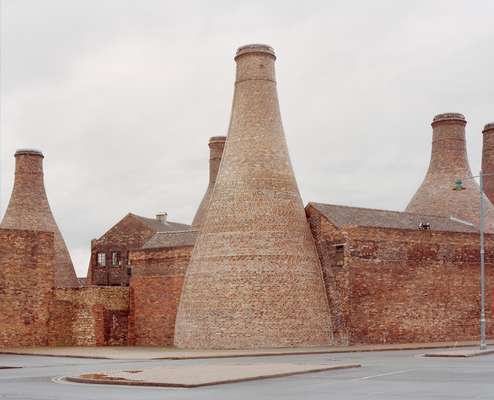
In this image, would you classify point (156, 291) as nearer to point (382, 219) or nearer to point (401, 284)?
point (382, 219)

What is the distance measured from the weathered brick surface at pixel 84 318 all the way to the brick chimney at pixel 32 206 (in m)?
9.38

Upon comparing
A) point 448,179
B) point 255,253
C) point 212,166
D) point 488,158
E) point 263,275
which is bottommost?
point 263,275

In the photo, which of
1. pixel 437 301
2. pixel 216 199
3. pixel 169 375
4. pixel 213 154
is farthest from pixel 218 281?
pixel 213 154

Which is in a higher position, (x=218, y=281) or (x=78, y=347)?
(x=218, y=281)

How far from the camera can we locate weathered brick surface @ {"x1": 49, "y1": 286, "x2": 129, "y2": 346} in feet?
129

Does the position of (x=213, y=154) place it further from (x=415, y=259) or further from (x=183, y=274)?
(x=415, y=259)

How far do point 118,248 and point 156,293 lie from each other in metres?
19.5

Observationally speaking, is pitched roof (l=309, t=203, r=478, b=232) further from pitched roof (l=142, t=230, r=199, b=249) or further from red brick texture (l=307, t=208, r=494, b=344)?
pitched roof (l=142, t=230, r=199, b=249)

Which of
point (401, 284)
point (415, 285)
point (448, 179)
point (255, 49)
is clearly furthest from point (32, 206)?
point (448, 179)

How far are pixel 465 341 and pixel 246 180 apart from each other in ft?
43.2

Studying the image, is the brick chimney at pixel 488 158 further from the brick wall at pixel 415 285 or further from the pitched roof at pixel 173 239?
the pitched roof at pixel 173 239

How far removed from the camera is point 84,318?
39688 mm

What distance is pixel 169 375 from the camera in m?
18.5

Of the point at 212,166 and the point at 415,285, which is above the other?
the point at 212,166
